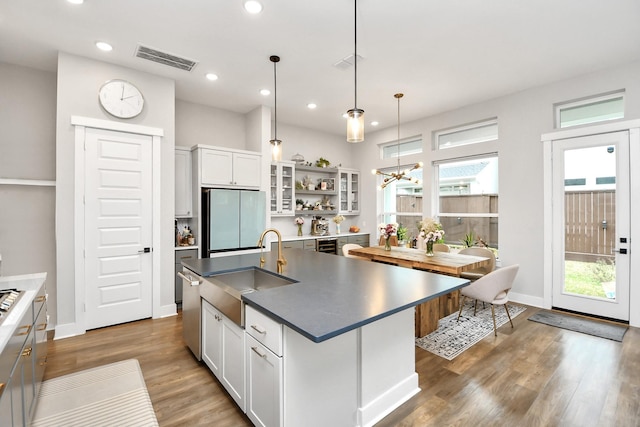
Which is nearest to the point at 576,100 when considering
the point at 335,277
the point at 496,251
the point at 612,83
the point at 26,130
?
the point at 612,83

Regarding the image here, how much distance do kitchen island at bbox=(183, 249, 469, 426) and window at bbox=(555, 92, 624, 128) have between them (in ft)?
11.9

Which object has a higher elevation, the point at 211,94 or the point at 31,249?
the point at 211,94

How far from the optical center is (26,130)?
11.4ft

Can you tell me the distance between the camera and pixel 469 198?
16.9 feet

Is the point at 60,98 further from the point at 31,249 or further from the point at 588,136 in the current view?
the point at 588,136

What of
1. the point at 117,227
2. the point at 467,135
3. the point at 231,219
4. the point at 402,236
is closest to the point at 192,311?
the point at 117,227

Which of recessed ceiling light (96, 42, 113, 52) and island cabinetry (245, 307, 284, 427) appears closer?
island cabinetry (245, 307, 284, 427)

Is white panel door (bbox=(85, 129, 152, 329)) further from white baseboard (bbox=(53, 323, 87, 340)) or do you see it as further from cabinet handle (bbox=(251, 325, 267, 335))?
cabinet handle (bbox=(251, 325, 267, 335))

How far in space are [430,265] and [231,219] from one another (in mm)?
2888

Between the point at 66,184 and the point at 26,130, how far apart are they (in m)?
0.95

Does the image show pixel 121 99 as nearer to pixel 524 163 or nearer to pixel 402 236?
pixel 402 236

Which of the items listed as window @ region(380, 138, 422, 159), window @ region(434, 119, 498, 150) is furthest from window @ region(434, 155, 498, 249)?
window @ region(380, 138, 422, 159)

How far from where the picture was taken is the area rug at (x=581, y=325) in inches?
127

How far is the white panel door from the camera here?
339 centimetres
